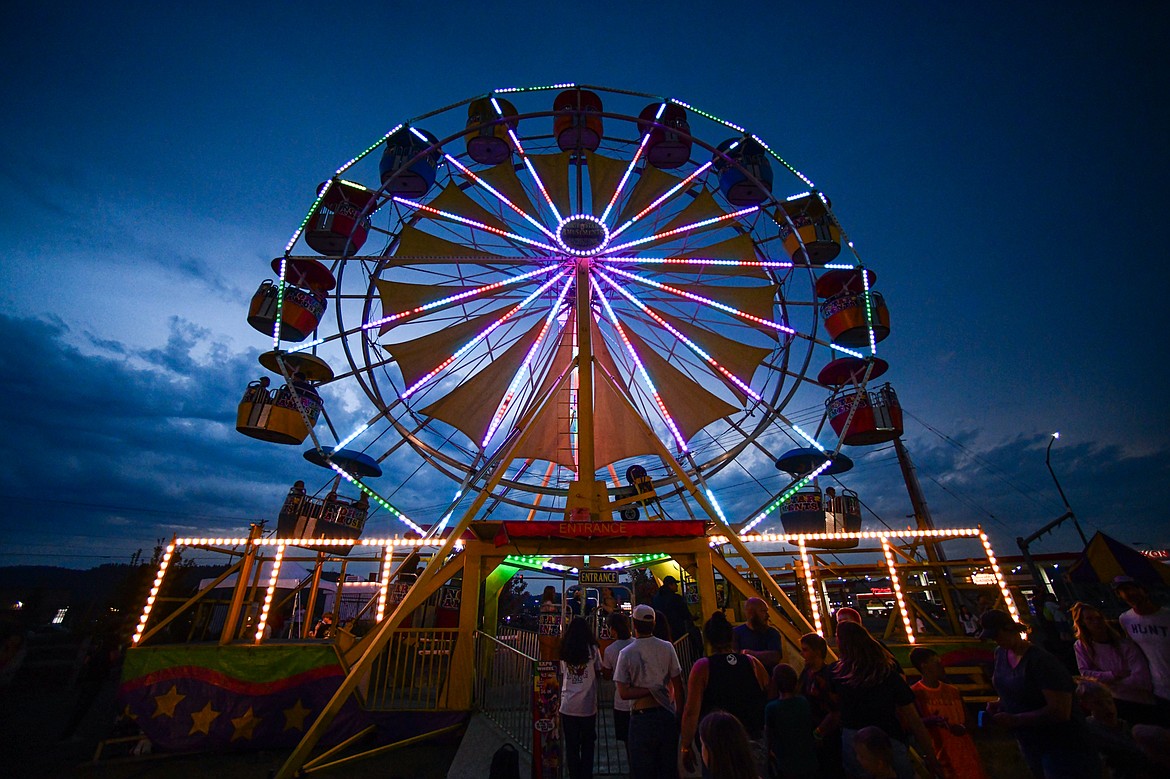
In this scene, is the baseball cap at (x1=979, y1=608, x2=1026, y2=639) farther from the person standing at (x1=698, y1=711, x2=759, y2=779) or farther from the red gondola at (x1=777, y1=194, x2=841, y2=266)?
the red gondola at (x1=777, y1=194, x2=841, y2=266)

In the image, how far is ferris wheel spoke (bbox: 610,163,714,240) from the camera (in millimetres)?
14008

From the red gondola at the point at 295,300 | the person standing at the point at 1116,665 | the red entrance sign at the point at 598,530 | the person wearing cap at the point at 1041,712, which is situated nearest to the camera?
the person wearing cap at the point at 1041,712

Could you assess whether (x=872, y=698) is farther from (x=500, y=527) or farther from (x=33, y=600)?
(x=33, y=600)

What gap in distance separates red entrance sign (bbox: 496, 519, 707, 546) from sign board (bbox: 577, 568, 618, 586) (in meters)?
2.96

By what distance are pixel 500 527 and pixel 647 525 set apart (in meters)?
2.55

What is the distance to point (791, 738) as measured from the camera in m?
3.25

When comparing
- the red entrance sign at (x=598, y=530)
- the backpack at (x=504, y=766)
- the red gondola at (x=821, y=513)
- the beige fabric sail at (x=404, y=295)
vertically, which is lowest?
the backpack at (x=504, y=766)

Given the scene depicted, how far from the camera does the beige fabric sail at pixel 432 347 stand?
44.2 ft

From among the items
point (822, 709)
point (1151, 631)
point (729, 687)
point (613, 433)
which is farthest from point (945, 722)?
point (613, 433)

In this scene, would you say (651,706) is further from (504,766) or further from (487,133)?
(487,133)

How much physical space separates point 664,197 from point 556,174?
3132 millimetres

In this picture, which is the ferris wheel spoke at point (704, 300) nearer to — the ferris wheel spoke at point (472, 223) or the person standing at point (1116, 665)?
the ferris wheel spoke at point (472, 223)

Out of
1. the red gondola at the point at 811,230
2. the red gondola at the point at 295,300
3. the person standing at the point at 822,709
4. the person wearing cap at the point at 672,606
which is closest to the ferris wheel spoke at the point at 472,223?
the red gondola at the point at 295,300

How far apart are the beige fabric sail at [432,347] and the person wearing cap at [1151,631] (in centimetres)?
1288
